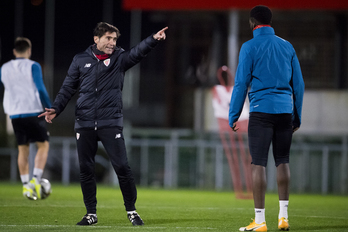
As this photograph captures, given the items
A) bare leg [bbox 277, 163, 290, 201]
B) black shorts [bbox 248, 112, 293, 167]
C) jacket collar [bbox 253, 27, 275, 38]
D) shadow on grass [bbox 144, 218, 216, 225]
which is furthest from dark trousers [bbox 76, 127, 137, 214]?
jacket collar [bbox 253, 27, 275, 38]

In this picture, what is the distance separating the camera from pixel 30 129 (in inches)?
379

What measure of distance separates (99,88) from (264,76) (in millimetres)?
1704

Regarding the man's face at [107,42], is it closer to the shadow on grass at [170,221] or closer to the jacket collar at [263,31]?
the jacket collar at [263,31]

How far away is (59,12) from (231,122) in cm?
2111

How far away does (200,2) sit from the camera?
1838 centimetres

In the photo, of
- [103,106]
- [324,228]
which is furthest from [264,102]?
[103,106]

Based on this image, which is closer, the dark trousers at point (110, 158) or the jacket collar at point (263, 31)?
the jacket collar at point (263, 31)

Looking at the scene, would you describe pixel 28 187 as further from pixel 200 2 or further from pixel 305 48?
pixel 305 48

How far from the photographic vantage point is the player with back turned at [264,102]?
20.0 ft

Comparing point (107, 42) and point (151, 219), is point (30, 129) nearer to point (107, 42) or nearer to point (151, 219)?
point (151, 219)

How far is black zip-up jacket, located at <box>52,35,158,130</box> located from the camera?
6.59m

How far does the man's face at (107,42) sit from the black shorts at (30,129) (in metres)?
3.24

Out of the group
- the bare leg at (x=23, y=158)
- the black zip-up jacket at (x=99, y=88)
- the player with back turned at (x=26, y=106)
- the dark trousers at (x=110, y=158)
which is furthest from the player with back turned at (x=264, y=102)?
the bare leg at (x=23, y=158)

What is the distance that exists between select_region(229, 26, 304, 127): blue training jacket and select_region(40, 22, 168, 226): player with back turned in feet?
3.69
